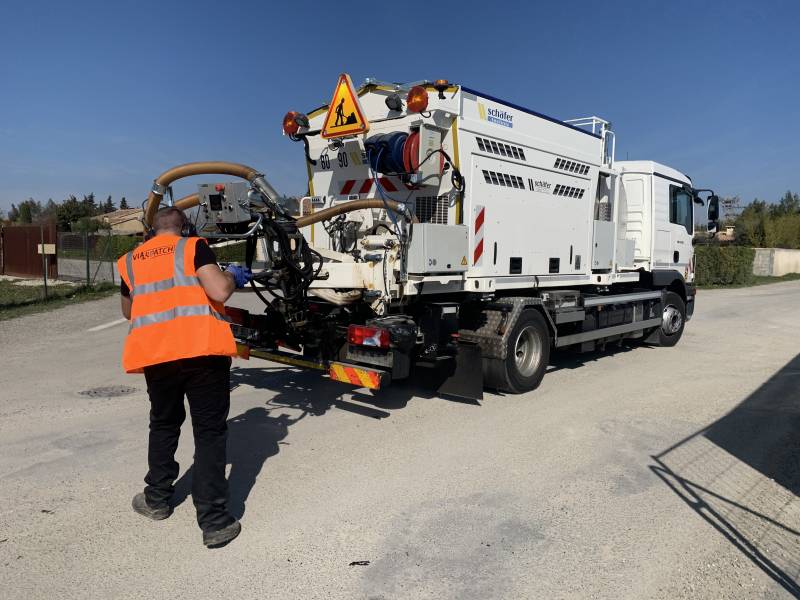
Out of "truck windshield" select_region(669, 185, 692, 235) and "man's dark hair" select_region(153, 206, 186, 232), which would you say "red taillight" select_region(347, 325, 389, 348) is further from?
"truck windshield" select_region(669, 185, 692, 235)

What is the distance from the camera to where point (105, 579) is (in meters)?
3.10

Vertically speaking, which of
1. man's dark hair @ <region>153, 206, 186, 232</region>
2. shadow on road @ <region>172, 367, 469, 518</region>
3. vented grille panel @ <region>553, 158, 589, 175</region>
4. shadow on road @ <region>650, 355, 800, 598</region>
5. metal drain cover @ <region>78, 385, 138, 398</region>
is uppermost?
vented grille panel @ <region>553, 158, 589, 175</region>

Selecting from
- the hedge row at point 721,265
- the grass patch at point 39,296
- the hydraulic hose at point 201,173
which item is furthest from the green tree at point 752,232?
the hydraulic hose at point 201,173

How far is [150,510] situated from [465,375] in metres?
3.46

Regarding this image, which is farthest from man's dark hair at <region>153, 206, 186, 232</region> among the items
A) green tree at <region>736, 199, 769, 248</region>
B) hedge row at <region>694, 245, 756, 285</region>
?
green tree at <region>736, 199, 769, 248</region>

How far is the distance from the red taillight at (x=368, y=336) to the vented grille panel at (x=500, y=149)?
2.27 metres

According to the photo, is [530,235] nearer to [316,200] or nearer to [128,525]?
[316,200]

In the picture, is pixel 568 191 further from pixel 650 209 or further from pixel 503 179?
pixel 650 209

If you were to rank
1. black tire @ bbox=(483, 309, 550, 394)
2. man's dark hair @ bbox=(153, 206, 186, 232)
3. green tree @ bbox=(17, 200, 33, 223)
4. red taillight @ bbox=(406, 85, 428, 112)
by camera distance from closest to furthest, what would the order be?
man's dark hair @ bbox=(153, 206, 186, 232) < red taillight @ bbox=(406, 85, 428, 112) < black tire @ bbox=(483, 309, 550, 394) < green tree @ bbox=(17, 200, 33, 223)

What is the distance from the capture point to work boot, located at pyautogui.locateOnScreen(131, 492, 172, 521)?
12.3 ft

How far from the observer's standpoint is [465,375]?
251 inches

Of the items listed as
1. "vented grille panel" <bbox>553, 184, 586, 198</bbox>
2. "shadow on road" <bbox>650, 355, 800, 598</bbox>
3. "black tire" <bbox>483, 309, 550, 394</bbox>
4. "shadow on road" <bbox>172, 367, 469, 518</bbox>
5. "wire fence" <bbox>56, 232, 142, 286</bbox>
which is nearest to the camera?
"shadow on road" <bbox>650, 355, 800, 598</bbox>

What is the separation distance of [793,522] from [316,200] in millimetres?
5502

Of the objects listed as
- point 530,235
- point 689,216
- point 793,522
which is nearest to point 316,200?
point 530,235
